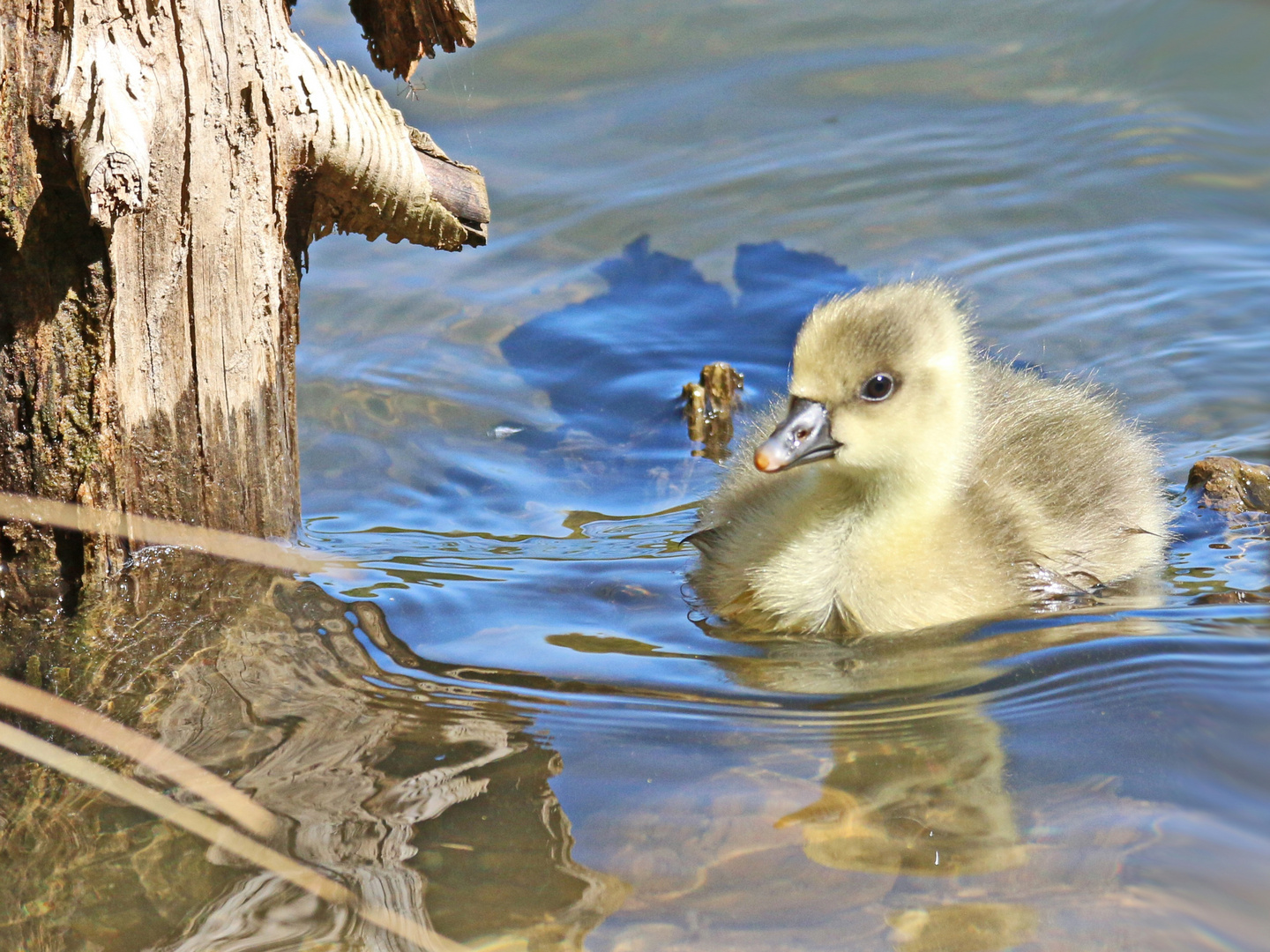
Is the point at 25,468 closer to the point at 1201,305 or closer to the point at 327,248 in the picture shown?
the point at 327,248

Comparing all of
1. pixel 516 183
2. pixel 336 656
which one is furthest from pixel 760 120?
pixel 336 656

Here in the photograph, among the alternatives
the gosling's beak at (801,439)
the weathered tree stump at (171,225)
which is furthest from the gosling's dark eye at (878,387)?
the weathered tree stump at (171,225)

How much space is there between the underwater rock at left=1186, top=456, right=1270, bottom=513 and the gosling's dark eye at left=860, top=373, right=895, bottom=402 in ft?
4.95

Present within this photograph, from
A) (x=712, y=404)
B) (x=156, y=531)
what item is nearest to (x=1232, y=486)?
(x=712, y=404)

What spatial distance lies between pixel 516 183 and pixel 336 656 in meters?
4.30

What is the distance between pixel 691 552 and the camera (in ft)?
14.5

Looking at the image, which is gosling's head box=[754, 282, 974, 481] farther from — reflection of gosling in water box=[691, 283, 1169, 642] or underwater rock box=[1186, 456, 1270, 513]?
underwater rock box=[1186, 456, 1270, 513]

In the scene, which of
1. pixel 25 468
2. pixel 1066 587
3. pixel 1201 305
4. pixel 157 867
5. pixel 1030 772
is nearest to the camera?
pixel 157 867

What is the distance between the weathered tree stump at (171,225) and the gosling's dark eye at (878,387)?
1.23 metres

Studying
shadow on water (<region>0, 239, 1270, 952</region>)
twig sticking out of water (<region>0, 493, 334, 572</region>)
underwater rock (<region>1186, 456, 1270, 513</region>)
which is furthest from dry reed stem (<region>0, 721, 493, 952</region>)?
underwater rock (<region>1186, 456, 1270, 513</region>)

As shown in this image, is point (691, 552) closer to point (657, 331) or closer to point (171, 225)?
point (171, 225)

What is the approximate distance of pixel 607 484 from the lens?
5172 mm

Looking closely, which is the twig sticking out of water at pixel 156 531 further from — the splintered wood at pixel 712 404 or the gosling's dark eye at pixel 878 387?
the splintered wood at pixel 712 404

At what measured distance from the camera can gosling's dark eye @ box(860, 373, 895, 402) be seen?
3.71 m
